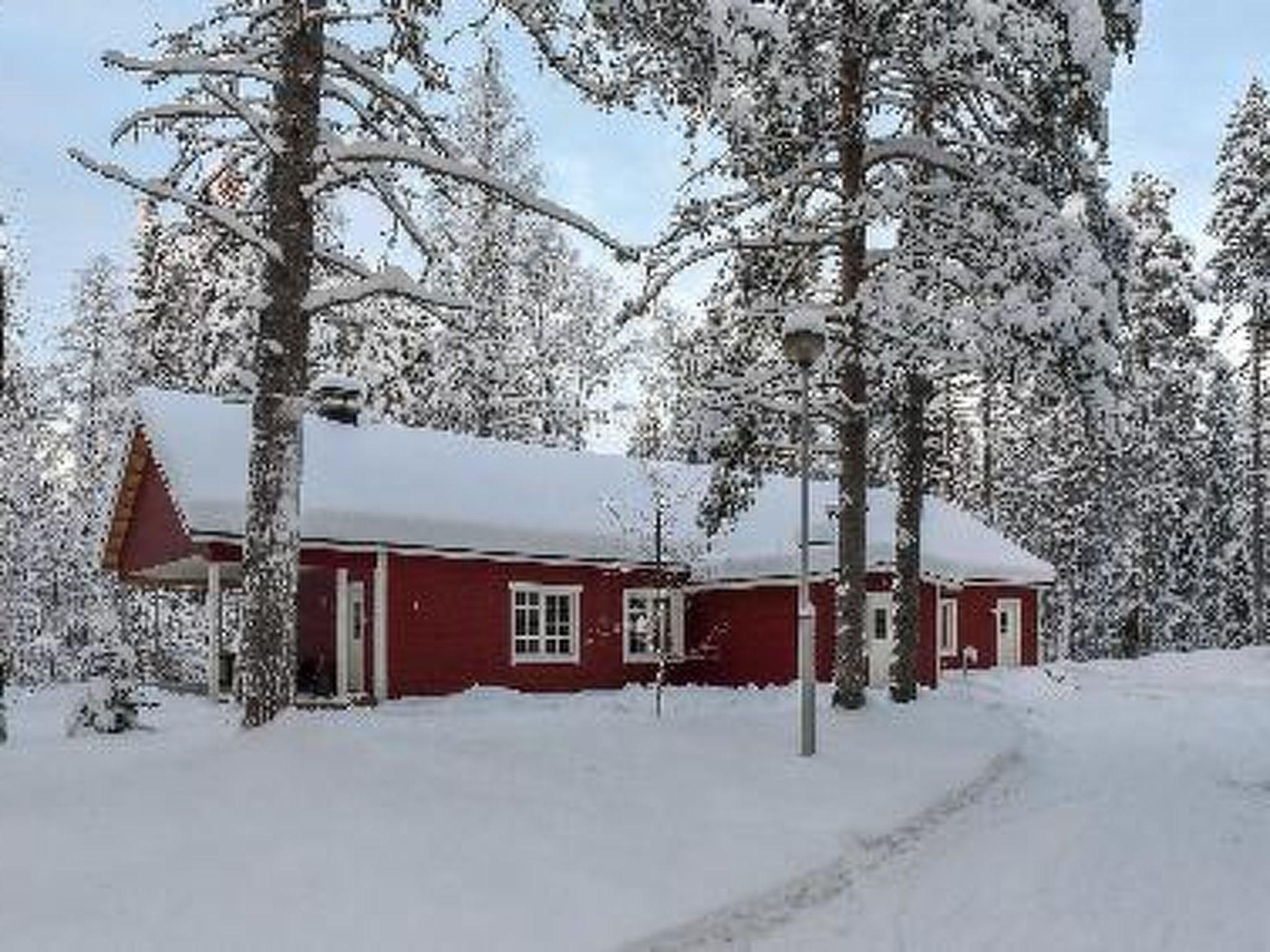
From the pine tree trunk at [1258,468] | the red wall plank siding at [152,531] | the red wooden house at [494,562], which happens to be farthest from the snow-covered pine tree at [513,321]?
the pine tree trunk at [1258,468]

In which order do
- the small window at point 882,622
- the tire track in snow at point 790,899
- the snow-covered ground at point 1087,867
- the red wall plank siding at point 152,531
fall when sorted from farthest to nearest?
1. the small window at point 882,622
2. the red wall plank siding at point 152,531
3. the snow-covered ground at point 1087,867
4. the tire track in snow at point 790,899

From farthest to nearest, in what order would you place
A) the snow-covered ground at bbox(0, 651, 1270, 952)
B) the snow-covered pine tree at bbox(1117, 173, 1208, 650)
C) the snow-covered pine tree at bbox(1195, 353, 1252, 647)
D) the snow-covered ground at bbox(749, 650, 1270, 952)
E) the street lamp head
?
the snow-covered pine tree at bbox(1195, 353, 1252, 647) < the snow-covered pine tree at bbox(1117, 173, 1208, 650) < the street lamp head < the snow-covered ground at bbox(749, 650, 1270, 952) < the snow-covered ground at bbox(0, 651, 1270, 952)

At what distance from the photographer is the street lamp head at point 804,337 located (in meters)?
13.2

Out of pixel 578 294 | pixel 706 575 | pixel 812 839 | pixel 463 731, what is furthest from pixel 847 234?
pixel 578 294

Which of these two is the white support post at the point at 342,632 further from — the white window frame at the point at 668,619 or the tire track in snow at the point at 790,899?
the tire track in snow at the point at 790,899

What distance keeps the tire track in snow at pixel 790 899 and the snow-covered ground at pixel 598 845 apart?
0.06 ft

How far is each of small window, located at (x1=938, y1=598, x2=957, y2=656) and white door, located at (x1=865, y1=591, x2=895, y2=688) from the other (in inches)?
117

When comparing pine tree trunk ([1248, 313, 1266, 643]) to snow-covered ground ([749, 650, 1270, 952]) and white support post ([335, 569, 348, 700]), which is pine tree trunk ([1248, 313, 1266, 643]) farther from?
white support post ([335, 569, 348, 700])

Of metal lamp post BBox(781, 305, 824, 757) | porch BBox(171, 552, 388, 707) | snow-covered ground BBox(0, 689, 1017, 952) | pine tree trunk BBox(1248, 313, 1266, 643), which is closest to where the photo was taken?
snow-covered ground BBox(0, 689, 1017, 952)

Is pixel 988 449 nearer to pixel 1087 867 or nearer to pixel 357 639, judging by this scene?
pixel 357 639

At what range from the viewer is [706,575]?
2828 centimetres

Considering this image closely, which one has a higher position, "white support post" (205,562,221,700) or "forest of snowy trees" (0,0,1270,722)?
"forest of snowy trees" (0,0,1270,722)

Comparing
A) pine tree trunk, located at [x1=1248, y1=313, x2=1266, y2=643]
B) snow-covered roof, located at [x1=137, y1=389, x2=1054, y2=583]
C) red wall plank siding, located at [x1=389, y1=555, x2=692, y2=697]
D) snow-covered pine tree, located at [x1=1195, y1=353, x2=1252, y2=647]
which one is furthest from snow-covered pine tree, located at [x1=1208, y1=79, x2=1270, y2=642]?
red wall plank siding, located at [x1=389, y1=555, x2=692, y2=697]

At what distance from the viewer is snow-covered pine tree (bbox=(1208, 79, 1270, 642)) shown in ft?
139
